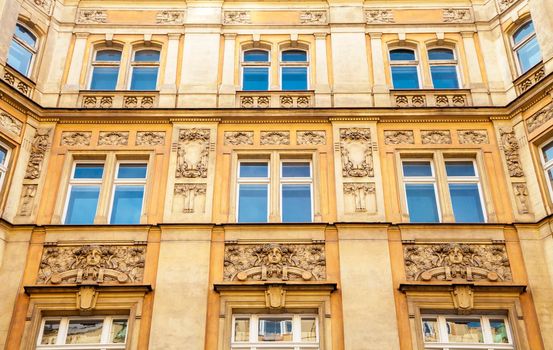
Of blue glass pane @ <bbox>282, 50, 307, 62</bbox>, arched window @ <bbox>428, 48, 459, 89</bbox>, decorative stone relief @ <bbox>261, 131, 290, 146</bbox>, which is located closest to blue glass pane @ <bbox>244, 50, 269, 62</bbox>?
blue glass pane @ <bbox>282, 50, 307, 62</bbox>

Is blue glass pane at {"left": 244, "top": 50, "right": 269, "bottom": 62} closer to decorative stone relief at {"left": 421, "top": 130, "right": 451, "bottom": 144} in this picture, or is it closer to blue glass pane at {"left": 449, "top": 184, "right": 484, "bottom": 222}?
decorative stone relief at {"left": 421, "top": 130, "right": 451, "bottom": 144}

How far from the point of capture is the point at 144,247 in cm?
1266

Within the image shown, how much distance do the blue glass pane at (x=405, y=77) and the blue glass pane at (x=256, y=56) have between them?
341 cm

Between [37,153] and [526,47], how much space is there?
12.1 m

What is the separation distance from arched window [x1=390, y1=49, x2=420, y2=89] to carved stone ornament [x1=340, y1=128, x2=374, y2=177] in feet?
7.03

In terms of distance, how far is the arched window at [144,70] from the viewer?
51.3 feet

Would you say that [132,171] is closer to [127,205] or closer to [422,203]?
[127,205]

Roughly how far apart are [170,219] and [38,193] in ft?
10.0

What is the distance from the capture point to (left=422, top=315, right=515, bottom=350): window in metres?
11.5

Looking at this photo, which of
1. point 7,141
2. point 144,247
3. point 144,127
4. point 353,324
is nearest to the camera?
point 353,324

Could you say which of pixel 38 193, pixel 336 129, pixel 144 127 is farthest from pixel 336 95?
pixel 38 193

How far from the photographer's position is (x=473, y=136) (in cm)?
1423

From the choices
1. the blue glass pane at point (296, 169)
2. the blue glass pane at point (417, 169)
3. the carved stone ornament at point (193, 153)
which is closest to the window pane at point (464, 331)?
the blue glass pane at point (417, 169)

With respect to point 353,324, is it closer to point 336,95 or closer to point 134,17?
point 336,95
